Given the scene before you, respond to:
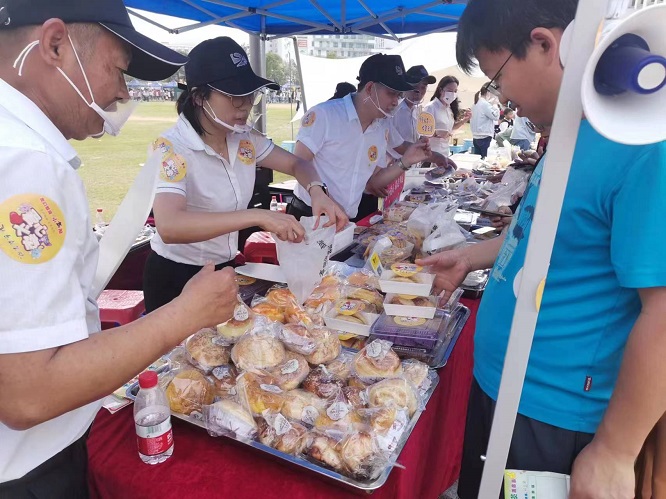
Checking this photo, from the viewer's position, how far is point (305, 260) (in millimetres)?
1881

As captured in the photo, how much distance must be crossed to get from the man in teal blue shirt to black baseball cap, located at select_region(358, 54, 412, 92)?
2017 millimetres

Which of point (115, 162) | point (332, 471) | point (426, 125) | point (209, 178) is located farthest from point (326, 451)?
point (115, 162)

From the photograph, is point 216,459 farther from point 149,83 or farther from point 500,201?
point 500,201

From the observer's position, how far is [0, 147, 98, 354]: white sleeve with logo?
0.71 meters

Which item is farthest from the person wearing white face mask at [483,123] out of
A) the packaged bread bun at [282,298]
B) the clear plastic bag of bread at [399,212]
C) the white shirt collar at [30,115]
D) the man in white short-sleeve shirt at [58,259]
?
the white shirt collar at [30,115]

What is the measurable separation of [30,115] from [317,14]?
634 centimetres

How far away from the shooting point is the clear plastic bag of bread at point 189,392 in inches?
48.6

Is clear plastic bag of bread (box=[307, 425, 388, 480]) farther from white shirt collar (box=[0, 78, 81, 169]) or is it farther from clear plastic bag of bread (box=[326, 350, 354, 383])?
white shirt collar (box=[0, 78, 81, 169])

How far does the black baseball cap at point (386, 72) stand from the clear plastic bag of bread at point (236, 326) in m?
2.39

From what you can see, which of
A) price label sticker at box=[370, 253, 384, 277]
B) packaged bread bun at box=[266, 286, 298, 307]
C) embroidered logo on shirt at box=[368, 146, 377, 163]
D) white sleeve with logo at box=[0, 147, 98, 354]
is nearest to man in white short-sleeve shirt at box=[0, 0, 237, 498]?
white sleeve with logo at box=[0, 147, 98, 354]

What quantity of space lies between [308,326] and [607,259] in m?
0.92

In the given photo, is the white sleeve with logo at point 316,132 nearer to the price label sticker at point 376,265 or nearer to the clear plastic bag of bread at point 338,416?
the price label sticker at point 376,265

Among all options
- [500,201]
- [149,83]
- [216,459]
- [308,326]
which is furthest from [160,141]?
[500,201]

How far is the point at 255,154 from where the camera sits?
2.44 metres
